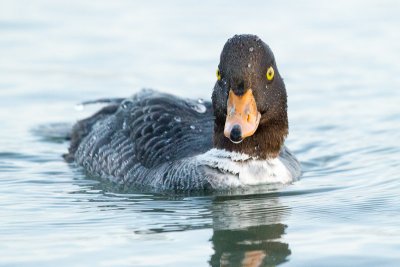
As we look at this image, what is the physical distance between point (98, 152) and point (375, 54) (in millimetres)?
7696

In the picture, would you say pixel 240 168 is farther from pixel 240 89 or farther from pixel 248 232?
pixel 248 232

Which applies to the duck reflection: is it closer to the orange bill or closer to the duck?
the duck

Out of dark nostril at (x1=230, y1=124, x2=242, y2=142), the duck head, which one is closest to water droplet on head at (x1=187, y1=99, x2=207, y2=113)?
A: the duck head

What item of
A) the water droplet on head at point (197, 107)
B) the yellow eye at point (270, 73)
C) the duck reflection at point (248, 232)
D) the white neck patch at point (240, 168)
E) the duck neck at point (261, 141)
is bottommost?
the duck reflection at point (248, 232)

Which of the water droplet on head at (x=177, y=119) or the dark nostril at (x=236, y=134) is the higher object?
the water droplet on head at (x=177, y=119)

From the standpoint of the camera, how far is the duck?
591 inches

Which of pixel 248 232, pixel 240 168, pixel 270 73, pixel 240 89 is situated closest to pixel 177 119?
pixel 240 168

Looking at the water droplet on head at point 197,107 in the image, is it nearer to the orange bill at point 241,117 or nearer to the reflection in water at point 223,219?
the reflection in water at point 223,219

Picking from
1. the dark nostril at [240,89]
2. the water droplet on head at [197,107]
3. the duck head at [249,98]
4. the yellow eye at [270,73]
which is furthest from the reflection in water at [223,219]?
the water droplet on head at [197,107]

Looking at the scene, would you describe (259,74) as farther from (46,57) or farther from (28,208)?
(46,57)

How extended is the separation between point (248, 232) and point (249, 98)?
187 centimetres

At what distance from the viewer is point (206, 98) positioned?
22328 millimetres

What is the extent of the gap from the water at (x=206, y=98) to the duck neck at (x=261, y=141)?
579 mm

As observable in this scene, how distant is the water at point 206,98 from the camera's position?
13344 millimetres
